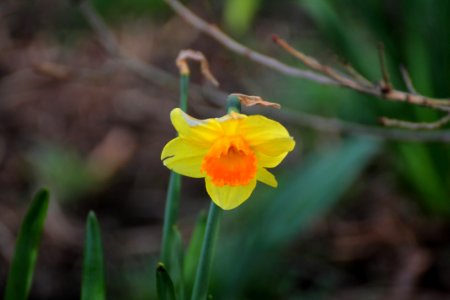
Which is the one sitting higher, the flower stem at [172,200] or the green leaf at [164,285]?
the flower stem at [172,200]

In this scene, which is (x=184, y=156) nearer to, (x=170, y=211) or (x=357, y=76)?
(x=170, y=211)

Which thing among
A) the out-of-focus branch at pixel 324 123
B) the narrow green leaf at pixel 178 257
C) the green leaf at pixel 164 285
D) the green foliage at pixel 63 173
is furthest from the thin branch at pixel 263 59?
the green foliage at pixel 63 173

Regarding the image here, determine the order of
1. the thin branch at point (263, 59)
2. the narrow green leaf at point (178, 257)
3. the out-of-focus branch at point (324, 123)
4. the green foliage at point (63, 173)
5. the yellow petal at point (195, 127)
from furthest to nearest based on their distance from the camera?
the green foliage at point (63, 173) → the out-of-focus branch at point (324, 123) → the thin branch at point (263, 59) → the narrow green leaf at point (178, 257) → the yellow petal at point (195, 127)

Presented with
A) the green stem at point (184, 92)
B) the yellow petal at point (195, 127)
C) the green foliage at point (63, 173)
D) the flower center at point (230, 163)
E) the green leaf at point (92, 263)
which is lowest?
the green leaf at point (92, 263)

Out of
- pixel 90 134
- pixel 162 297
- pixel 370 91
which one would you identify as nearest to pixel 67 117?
pixel 90 134

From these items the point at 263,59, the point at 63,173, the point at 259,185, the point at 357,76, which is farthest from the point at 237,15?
the point at 357,76

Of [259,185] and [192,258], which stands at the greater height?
[259,185]

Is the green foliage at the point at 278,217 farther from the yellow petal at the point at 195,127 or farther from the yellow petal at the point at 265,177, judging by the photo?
the yellow petal at the point at 195,127

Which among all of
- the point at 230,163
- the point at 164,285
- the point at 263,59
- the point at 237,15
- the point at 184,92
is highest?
the point at 237,15
